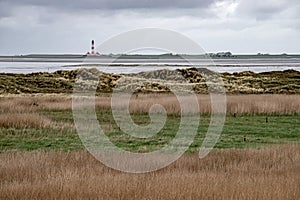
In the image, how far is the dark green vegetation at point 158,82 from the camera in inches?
1898

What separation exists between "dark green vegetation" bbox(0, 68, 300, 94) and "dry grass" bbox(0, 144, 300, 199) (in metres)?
31.2

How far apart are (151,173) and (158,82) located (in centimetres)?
4256

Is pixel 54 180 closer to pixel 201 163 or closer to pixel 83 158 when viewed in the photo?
pixel 83 158

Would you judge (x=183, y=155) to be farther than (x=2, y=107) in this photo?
No

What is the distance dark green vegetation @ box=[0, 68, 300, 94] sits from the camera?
4822cm

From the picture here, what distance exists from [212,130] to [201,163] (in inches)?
325

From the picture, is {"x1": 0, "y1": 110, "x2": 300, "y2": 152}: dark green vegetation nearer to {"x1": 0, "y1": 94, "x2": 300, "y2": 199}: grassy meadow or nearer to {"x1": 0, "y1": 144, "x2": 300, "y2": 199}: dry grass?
{"x1": 0, "y1": 94, "x2": 300, "y2": 199}: grassy meadow

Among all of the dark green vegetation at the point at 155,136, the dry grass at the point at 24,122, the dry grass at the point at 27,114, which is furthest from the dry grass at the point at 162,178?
the dry grass at the point at 27,114

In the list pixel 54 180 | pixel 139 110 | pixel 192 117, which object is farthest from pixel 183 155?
pixel 139 110

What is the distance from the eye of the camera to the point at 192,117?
83.1 ft

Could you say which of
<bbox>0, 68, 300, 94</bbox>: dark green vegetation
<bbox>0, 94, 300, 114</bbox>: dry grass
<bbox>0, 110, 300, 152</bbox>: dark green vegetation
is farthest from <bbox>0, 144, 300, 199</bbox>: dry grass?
<bbox>0, 68, 300, 94</bbox>: dark green vegetation

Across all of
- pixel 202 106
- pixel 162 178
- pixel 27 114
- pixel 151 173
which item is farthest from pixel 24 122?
pixel 162 178

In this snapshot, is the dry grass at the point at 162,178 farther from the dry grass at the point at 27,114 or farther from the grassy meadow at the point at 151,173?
the dry grass at the point at 27,114

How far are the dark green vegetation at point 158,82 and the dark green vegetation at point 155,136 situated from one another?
66.9 ft
